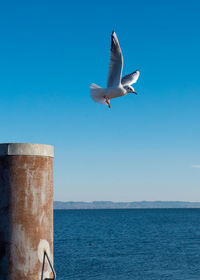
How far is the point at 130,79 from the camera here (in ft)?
40.4

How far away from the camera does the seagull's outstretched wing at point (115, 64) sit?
9.78m

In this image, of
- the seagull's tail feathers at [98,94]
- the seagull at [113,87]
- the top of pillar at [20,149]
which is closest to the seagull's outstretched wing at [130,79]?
the seagull at [113,87]

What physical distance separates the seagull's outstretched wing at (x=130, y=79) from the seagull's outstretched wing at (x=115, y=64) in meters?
1.09

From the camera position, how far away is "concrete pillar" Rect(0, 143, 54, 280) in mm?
6852

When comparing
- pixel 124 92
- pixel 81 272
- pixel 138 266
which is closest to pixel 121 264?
pixel 138 266

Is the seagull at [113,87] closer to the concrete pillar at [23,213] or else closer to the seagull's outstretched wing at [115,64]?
the seagull's outstretched wing at [115,64]

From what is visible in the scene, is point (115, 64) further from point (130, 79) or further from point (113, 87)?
point (130, 79)

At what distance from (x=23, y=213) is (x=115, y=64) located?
4.82 m

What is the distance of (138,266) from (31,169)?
37069 mm

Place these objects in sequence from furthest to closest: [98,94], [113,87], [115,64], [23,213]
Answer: [98,94], [113,87], [115,64], [23,213]

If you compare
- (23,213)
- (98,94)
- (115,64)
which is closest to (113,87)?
(98,94)

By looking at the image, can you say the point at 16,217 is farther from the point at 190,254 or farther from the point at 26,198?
the point at 190,254

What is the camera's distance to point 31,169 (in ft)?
23.0

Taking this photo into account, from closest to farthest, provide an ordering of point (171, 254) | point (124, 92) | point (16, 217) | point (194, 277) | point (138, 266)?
1. point (16, 217)
2. point (124, 92)
3. point (194, 277)
4. point (138, 266)
5. point (171, 254)
